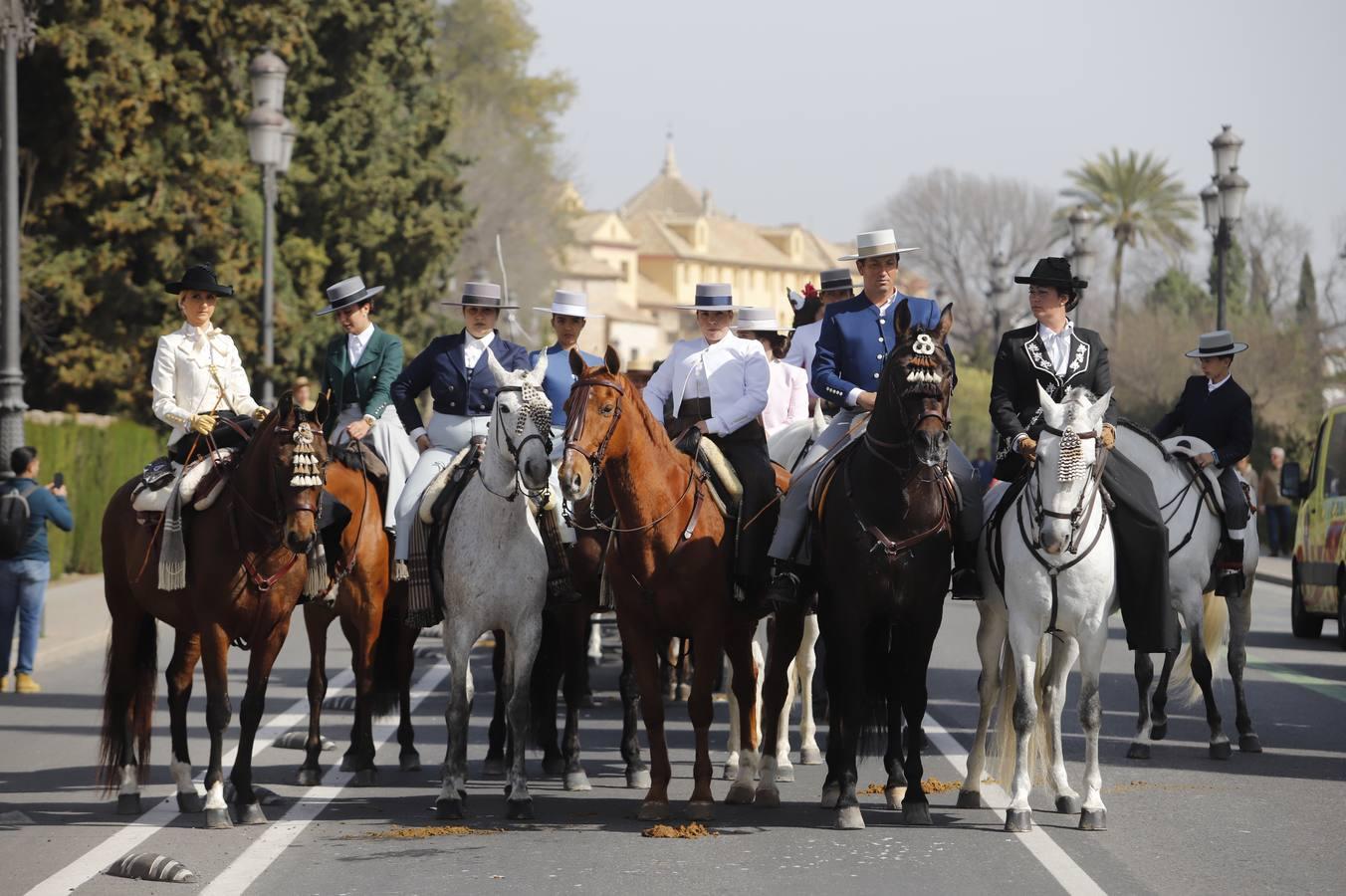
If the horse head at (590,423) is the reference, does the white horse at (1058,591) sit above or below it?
below

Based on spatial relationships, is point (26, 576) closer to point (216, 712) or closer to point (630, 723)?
point (216, 712)

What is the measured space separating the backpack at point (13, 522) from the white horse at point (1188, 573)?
32.5 feet

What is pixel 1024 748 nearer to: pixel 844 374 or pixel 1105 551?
pixel 1105 551

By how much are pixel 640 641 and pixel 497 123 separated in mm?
59279

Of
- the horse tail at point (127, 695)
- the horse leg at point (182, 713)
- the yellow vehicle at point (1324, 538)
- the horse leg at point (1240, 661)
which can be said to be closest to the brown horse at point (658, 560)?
the horse leg at point (182, 713)

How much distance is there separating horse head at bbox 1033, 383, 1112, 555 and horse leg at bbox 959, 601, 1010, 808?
103cm

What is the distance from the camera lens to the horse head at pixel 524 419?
35.8 ft

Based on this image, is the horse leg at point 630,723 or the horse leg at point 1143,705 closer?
the horse leg at point 630,723

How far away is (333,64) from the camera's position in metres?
45.1

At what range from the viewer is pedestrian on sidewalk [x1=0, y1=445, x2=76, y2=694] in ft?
58.8

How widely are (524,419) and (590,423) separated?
2.13 ft

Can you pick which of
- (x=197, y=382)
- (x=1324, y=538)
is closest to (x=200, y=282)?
(x=197, y=382)

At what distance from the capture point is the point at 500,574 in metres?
11.5

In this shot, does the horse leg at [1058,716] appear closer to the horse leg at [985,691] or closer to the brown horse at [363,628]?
the horse leg at [985,691]
